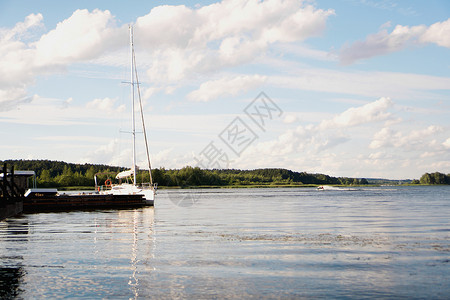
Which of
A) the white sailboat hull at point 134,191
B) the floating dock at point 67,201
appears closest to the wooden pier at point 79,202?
the floating dock at point 67,201

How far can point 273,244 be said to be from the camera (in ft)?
101

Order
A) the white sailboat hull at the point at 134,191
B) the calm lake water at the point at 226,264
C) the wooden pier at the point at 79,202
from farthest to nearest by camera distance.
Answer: the white sailboat hull at the point at 134,191 < the wooden pier at the point at 79,202 < the calm lake water at the point at 226,264

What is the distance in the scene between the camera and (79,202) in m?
75.4

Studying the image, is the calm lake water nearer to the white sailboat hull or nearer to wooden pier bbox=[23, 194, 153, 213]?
wooden pier bbox=[23, 194, 153, 213]

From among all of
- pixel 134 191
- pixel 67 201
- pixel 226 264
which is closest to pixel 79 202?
pixel 67 201

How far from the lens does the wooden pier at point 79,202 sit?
72.6 meters

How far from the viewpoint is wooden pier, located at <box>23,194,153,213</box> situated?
238ft

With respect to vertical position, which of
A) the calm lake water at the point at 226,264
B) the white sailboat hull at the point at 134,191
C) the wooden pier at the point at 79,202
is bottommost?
the calm lake water at the point at 226,264

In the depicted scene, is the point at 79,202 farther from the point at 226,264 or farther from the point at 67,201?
the point at 226,264

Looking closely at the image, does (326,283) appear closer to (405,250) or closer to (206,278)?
(206,278)

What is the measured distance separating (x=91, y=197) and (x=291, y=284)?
203 ft

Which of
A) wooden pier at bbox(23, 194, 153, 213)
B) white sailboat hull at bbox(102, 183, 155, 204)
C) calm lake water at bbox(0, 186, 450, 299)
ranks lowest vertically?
calm lake water at bbox(0, 186, 450, 299)

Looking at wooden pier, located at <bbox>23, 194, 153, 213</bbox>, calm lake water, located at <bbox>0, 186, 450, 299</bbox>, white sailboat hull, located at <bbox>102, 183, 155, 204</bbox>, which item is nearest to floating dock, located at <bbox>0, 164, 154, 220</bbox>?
wooden pier, located at <bbox>23, 194, 153, 213</bbox>

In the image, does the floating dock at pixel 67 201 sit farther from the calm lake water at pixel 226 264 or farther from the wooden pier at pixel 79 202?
the calm lake water at pixel 226 264
